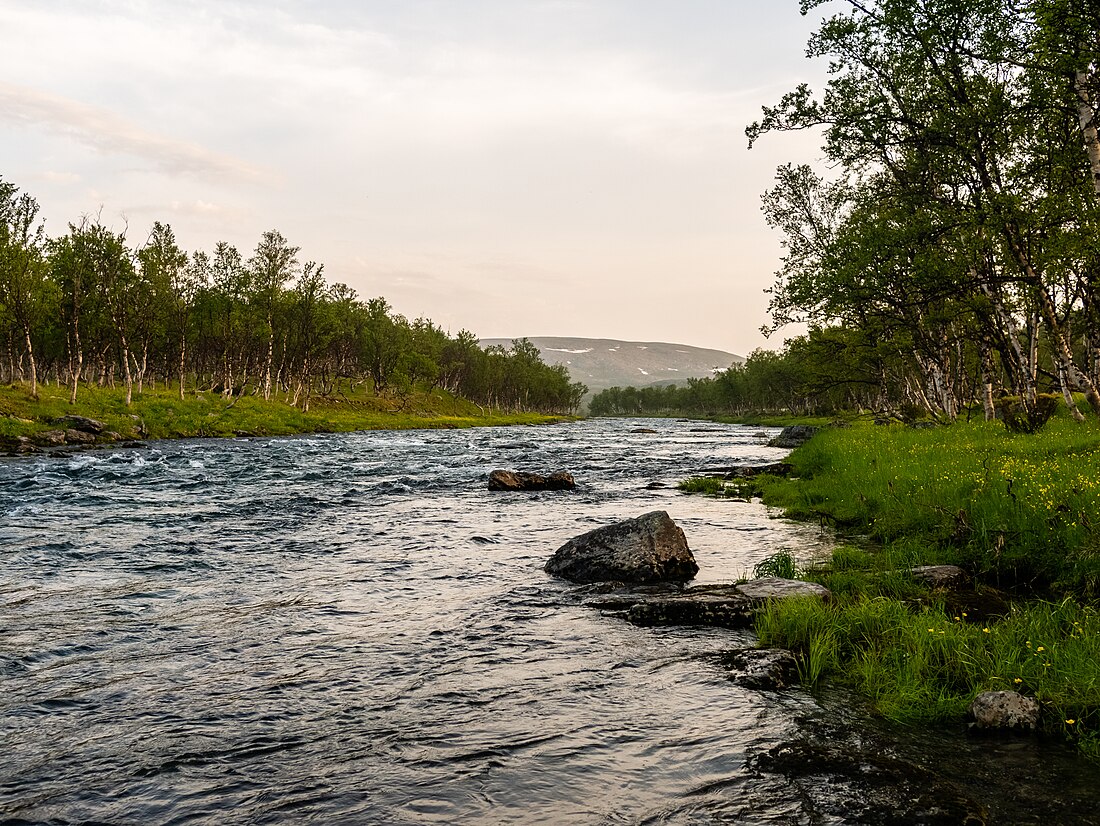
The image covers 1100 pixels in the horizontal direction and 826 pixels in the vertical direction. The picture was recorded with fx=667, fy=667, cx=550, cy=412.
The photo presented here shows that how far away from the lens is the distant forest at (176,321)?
215ft

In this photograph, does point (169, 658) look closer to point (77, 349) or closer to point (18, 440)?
point (18, 440)

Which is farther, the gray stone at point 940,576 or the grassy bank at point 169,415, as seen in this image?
the grassy bank at point 169,415

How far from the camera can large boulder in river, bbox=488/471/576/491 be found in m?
30.0

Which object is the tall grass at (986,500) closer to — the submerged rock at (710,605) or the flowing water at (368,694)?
the flowing water at (368,694)

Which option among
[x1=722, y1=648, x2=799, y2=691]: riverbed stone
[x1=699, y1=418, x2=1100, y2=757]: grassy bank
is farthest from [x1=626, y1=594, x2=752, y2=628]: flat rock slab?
[x1=722, y1=648, x2=799, y2=691]: riverbed stone

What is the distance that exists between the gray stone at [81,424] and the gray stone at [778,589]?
54694mm

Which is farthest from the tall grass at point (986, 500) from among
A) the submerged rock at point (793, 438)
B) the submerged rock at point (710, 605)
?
the submerged rock at point (793, 438)

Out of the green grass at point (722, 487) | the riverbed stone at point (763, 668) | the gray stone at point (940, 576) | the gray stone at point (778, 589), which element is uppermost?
the gray stone at point (940, 576)

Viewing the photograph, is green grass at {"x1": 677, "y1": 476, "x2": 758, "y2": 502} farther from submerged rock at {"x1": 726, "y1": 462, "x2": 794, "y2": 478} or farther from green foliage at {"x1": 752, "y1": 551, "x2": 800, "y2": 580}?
green foliage at {"x1": 752, "y1": 551, "x2": 800, "y2": 580}

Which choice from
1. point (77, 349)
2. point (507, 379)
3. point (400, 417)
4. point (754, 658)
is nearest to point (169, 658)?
point (754, 658)

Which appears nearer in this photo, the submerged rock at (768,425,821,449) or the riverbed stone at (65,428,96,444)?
the riverbed stone at (65,428,96,444)

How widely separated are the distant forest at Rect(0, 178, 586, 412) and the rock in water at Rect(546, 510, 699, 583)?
200ft

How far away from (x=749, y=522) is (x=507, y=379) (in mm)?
163634

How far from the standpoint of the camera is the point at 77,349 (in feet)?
205
